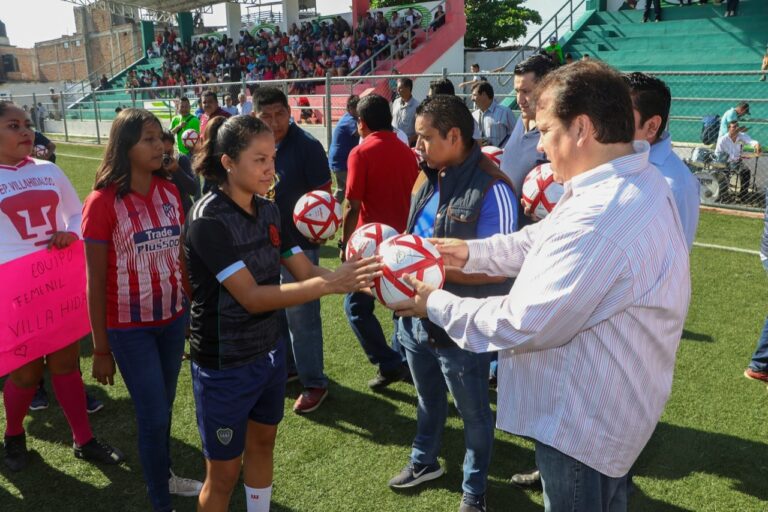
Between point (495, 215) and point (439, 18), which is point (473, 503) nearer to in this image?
point (495, 215)

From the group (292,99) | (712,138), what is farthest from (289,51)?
(712,138)

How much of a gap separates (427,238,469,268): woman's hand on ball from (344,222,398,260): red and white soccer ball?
0.39 meters

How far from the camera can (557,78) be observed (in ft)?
6.05

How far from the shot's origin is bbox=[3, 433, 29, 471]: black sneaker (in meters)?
3.81

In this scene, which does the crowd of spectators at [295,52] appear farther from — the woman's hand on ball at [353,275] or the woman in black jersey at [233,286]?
the woman's hand on ball at [353,275]

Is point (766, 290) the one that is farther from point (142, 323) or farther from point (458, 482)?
point (142, 323)

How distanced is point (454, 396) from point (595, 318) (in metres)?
1.51

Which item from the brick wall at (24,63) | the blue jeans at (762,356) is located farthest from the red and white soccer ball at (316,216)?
the brick wall at (24,63)

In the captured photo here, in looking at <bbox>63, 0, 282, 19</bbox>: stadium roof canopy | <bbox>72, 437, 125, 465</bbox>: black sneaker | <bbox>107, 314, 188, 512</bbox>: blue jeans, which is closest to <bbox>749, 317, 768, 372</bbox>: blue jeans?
<bbox>107, 314, 188, 512</bbox>: blue jeans

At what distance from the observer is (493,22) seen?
4059cm

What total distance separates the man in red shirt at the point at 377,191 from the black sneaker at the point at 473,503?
1.60 m

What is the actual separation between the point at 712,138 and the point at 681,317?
1144cm

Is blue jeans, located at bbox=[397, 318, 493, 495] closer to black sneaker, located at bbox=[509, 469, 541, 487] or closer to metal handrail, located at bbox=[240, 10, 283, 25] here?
black sneaker, located at bbox=[509, 469, 541, 487]

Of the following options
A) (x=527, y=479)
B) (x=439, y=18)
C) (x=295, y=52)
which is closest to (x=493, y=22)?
(x=439, y=18)
